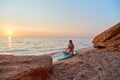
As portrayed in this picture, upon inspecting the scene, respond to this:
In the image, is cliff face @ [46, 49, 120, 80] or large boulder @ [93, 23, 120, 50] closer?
cliff face @ [46, 49, 120, 80]

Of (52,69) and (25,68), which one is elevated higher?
(25,68)

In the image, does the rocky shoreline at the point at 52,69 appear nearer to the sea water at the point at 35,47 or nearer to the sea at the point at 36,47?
the sea at the point at 36,47

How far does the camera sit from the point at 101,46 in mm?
11883

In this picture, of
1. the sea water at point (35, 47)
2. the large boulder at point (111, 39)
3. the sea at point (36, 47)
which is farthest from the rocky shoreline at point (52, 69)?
the sea water at point (35, 47)

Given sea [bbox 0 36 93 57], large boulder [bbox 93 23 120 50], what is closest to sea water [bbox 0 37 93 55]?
sea [bbox 0 36 93 57]

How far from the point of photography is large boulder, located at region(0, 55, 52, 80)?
4960 millimetres

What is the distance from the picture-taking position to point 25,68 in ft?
17.4

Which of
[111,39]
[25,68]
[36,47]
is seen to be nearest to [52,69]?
[25,68]

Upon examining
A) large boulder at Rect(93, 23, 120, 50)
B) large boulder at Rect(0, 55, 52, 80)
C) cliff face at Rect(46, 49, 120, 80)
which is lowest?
cliff face at Rect(46, 49, 120, 80)

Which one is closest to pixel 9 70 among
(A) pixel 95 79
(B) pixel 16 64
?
(B) pixel 16 64

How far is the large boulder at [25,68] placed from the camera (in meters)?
4.96

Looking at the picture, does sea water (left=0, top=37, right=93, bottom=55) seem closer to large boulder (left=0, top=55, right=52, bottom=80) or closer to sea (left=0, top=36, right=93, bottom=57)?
sea (left=0, top=36, right=93, bottom=57)

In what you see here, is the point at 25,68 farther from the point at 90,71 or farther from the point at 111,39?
the point at 111,39

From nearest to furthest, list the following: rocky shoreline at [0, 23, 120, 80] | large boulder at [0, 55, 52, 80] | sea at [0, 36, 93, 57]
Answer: large boulder at [0, 55, 52, 80] → rocky shoreline at [0, 23, 120, 80] → sea at [0, 36, 93, 57]
